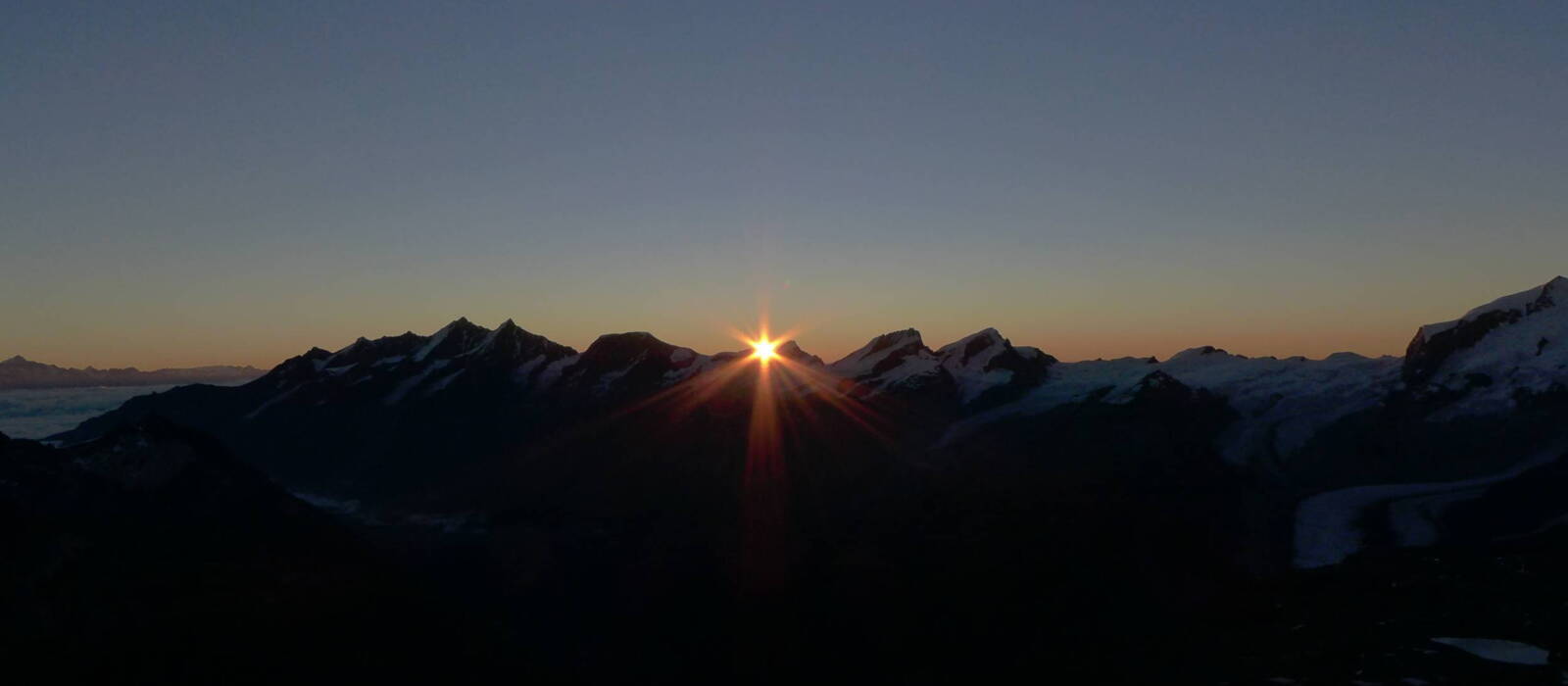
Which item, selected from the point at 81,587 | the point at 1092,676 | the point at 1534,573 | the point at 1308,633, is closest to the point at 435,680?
the point at 81,587

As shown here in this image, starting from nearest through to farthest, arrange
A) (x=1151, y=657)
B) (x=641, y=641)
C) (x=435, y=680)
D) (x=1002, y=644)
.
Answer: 1. (x=1151, y=657)
2. (x=435, y=680)
3. (x=1002, y=644)
4. (x=641, y=641)

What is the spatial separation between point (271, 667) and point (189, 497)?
189 feet

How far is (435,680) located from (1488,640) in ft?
366

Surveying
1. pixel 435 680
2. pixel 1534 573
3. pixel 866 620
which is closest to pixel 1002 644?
pixel 866 620

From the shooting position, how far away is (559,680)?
6029 inches

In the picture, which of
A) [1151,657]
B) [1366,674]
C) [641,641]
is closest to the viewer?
[1366,674]

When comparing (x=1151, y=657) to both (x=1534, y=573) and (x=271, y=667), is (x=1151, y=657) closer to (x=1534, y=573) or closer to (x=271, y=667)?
(x=1534, y=573)

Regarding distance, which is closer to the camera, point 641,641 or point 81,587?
point 81,587

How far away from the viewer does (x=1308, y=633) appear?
92.6 metres

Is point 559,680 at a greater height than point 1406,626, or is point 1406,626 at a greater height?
point 1406,626

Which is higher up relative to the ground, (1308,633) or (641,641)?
(1308,633)

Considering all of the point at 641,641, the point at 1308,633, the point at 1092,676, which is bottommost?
the point at 641,641

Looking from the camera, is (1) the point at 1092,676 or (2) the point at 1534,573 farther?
(2) the point at 1534,573

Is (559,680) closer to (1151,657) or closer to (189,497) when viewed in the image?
(189,497)
